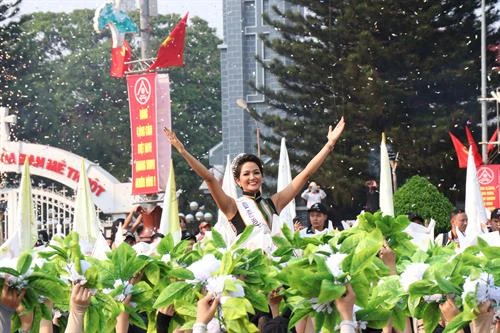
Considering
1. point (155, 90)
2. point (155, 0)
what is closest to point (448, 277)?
point (155, 90)

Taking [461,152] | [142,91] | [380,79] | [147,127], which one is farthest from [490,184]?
[380,79]

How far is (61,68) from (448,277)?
212ft

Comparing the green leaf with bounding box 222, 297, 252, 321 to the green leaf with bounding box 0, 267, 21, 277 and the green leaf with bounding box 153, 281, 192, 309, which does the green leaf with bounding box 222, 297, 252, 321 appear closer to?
the green leaf with bounding box 153, 281, 192, 309

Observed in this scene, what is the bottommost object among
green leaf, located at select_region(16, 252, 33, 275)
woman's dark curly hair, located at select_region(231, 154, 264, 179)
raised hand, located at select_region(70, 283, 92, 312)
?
raised hand, located at select_region(70, 283, 92, 312)

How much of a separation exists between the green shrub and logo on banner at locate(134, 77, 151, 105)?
230 inches

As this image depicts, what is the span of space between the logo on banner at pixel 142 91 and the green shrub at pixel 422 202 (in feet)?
19.1

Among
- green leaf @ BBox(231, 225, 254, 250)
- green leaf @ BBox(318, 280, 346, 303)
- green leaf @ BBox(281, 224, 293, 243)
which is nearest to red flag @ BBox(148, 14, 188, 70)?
green leaf @ BBox(281, 224, 293, 243)

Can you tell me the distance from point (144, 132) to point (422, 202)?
23.8 feet

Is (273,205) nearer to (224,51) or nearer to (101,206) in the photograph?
(101,206)

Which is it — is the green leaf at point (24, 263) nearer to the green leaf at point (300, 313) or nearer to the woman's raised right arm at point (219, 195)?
the green leaf at point (300, 313)

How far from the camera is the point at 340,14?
4062 centimetres

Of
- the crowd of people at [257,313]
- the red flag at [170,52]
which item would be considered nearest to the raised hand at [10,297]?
the crowd of people at [257,313]

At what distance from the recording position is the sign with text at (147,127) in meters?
32.1

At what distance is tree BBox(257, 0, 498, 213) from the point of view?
132 feet
